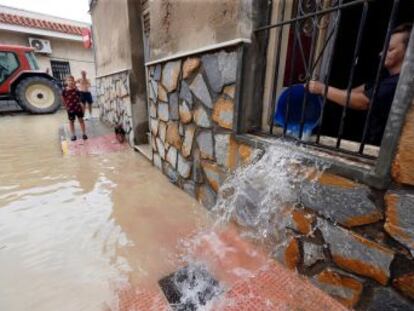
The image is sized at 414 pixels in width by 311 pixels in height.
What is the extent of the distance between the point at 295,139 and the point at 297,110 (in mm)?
265

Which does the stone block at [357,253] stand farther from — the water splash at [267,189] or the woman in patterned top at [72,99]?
the woman in patterned top at [72,99]

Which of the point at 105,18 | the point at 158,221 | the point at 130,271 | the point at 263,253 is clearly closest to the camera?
the point at 130,271

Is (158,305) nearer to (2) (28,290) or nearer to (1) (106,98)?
(2) (28,290)

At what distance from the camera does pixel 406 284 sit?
982 mm

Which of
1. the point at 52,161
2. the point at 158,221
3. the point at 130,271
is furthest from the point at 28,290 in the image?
the point at 52,161

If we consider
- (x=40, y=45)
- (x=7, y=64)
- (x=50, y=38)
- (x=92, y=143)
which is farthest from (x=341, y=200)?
(x=50, y=38)

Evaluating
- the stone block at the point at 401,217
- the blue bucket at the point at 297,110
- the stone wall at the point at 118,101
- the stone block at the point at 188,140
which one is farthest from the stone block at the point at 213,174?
the stone wall at the point at 118,101

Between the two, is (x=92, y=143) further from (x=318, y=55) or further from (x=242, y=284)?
(x=318, y=55)

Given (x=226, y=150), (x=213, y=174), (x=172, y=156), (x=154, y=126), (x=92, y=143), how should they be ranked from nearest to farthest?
1. (x=226, y=150)
2. (x=213, y=174)
3. (x=172, y=156)
4. (x=154, y=126)
5. (x=92, y=143)

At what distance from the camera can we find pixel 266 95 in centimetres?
169

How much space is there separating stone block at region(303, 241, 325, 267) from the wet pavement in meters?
0.15

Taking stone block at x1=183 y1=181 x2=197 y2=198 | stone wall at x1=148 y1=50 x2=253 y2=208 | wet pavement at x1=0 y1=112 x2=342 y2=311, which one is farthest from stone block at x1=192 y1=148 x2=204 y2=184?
wet pavement at x1=0 y1=112 x2=342 y2=311

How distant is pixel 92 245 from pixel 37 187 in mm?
1531

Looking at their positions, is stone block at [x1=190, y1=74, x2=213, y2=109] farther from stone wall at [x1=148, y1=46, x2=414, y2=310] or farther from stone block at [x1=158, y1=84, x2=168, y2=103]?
stone block at [x1=158, y1=84, x2=168, y2=103]
